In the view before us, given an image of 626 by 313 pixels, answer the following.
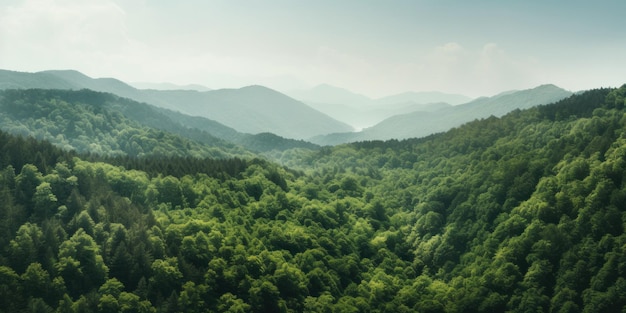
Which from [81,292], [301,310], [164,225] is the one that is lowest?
[301,310]

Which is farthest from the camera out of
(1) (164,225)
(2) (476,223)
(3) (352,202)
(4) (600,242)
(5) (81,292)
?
(3) (352,202)

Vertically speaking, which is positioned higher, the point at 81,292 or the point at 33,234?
the point at 33,234

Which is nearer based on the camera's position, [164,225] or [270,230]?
[164,225]

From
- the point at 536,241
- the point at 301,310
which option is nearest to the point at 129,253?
the point at 301,310

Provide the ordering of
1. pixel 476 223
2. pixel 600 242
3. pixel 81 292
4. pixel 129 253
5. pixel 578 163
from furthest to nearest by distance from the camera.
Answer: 1. pixel 476 223
2. pixel 578 163
3. pixel 600 242
4. pixel 129 253
5. pixel 81 292

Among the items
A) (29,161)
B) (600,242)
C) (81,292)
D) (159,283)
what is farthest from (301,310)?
(29,161)

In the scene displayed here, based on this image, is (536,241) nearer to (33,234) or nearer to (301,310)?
(301,310)
